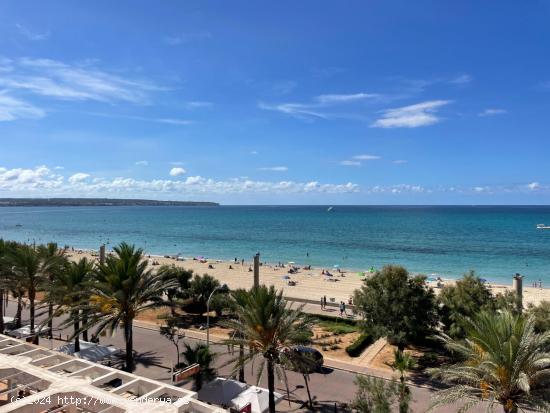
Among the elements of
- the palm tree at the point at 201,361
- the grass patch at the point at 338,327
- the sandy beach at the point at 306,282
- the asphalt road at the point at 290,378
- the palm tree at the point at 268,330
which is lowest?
the sandy beach at the point at 306,282

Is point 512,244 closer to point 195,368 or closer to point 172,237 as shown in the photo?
point 172,237

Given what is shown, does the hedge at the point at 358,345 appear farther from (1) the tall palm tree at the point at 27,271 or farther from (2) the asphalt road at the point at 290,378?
(1) the tall palm tree at the point at 27,271

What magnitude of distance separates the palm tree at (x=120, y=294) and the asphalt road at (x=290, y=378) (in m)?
3.89

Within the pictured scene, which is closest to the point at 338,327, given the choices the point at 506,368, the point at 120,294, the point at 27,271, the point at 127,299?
the point at 127,299

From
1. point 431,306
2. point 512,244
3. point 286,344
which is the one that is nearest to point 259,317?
point 286,344

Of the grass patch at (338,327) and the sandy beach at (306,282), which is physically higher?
the grass patch at (338,327)

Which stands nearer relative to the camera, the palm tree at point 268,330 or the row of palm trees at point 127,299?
the palm tree at point 268,330

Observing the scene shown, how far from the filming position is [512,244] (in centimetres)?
9269

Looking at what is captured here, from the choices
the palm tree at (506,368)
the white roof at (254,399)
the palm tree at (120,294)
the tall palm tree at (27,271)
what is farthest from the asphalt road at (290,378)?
the palm tree at (506,368)

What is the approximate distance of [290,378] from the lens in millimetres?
18844

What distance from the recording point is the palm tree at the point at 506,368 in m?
10.4

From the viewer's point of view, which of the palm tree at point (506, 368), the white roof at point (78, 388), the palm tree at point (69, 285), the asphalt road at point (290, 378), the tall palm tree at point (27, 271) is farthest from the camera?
the tall palm tree at point (27, 271)

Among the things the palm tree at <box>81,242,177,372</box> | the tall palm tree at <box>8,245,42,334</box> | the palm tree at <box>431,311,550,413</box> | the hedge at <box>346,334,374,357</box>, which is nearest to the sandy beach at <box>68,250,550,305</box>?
the hedge at <box>346,334,374,357</box>

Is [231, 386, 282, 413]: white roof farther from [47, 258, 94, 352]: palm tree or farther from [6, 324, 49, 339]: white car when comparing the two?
[6, 324, 49, 339]: white car
